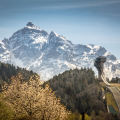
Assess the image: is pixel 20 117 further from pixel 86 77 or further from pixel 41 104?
pixel 86 77

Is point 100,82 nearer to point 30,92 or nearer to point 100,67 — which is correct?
point 100,67

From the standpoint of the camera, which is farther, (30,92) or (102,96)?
(102,96)

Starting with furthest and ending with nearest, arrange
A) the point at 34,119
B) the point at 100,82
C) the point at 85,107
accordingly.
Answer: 1. the point at 100,82
2. the point at 85,107
3. the point at 34,119

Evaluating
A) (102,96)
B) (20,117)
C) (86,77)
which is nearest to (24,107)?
(20,117)

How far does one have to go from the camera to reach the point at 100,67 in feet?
442

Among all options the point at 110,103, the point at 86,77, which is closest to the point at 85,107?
the point at 110,103

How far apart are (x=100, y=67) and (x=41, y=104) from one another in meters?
108

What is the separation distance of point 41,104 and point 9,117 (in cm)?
701

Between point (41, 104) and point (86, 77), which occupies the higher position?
point (86, 77)

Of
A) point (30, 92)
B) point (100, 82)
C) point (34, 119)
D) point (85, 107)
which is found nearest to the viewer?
point (34, 119)

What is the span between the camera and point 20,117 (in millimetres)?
33594

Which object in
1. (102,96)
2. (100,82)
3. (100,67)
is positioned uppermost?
(100,67)

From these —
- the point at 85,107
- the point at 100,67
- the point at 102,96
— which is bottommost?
the point at 85,107


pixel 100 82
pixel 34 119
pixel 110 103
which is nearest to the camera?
pixel 34 119
